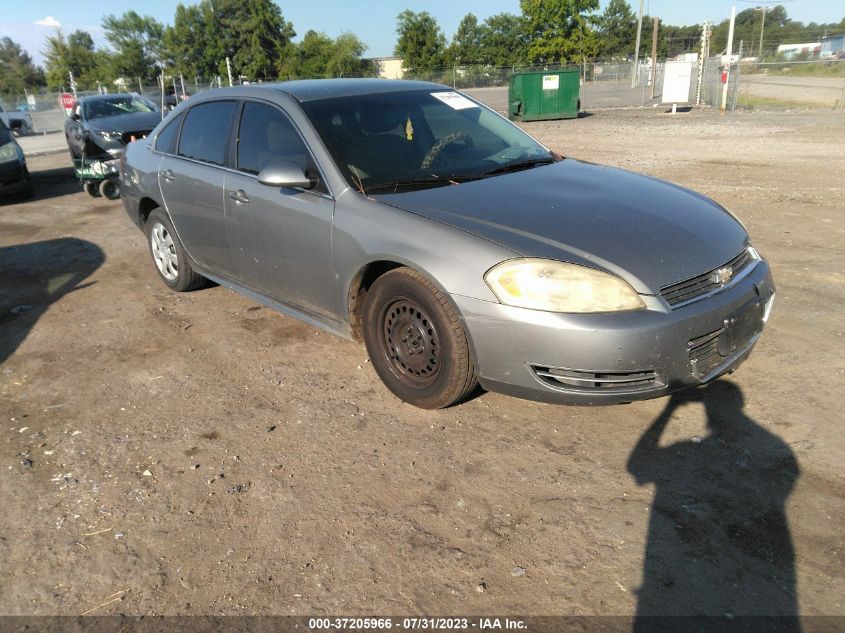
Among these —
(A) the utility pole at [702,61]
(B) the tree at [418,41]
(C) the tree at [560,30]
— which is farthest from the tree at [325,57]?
(A) the utility pole at [702,61]

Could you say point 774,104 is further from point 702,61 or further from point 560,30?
point 560,30

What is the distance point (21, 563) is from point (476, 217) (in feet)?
Answer: 8.10

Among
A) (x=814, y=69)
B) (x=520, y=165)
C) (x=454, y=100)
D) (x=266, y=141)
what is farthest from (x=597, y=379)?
(x=814, y=69)

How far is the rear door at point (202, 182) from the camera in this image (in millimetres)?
4695

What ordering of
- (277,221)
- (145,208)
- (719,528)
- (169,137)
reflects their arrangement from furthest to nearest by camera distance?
(145,208)
(169,137)
(277,221)
(719,528)

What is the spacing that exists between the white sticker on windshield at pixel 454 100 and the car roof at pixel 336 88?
10 centimetres

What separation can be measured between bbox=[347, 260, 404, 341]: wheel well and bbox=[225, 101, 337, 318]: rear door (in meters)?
0.16

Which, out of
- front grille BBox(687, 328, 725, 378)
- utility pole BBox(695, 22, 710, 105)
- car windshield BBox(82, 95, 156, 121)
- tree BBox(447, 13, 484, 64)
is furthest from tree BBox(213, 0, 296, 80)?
front grille BBox(687, 328, 725, 378)

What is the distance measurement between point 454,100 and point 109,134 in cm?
868

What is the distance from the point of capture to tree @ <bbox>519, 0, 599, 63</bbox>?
242 ft

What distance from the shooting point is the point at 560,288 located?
2998mm

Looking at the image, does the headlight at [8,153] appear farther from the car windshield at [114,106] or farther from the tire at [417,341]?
the tire at [417,341]

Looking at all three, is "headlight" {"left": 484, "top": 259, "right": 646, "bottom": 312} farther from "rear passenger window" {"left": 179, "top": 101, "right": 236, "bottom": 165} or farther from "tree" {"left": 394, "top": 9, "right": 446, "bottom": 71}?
"tree" {"left": 394, "top": 9, "right": 446, "bottom": 71}

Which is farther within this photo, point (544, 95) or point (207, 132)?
point (544, 95)
